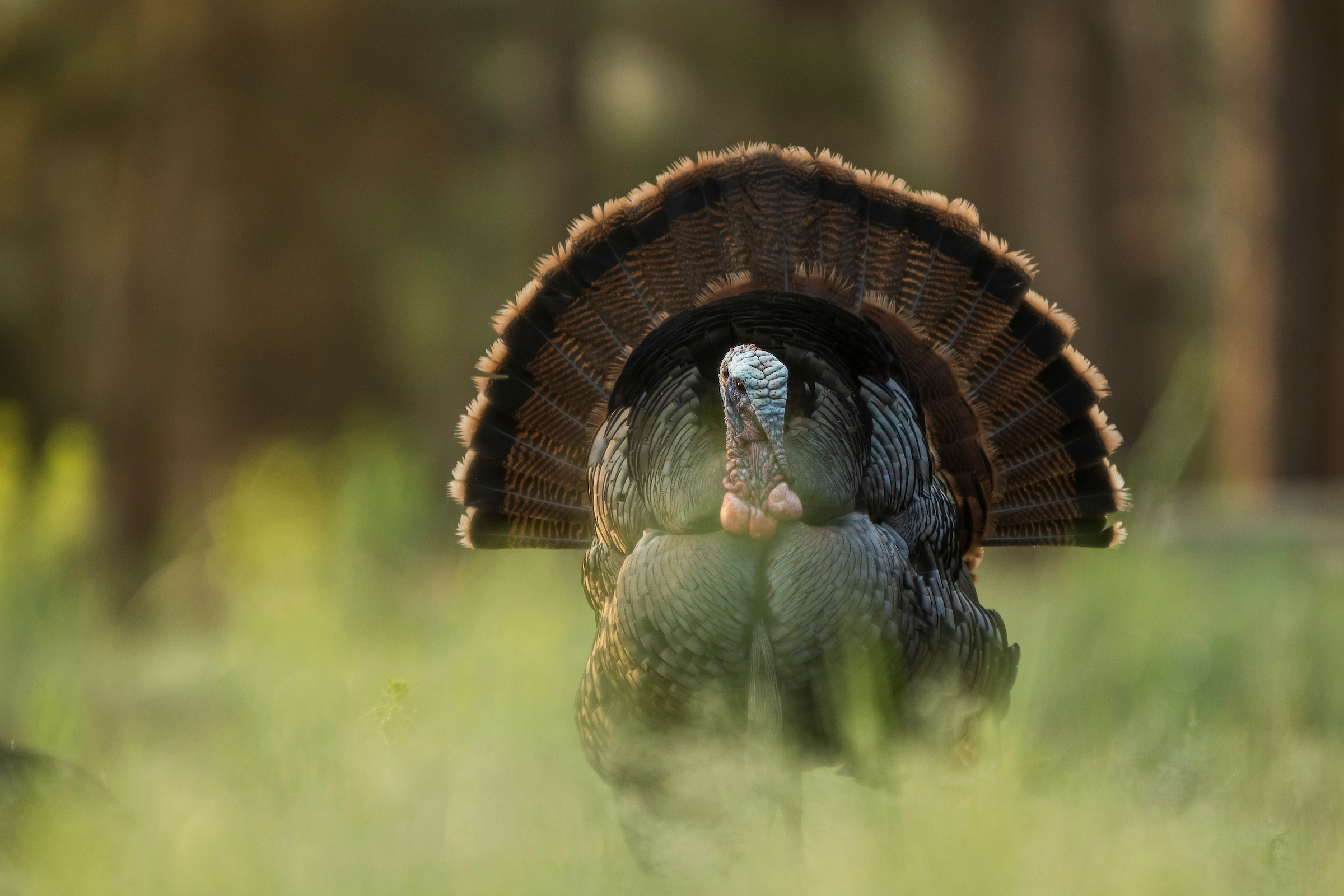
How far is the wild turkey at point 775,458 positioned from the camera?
276 centimetres

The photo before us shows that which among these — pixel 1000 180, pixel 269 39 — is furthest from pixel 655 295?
pixel 269 39

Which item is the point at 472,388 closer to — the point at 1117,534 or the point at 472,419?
the point at 472,419

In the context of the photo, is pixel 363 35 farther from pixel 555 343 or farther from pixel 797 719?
pixel 797 719

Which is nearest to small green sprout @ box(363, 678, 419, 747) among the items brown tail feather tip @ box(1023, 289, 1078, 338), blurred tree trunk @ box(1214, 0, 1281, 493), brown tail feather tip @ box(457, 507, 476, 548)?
brown tail feather tip @ box(457, 507, 476, 548)

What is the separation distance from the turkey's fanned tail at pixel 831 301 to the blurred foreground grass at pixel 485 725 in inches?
26.9

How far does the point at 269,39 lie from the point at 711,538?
968cm

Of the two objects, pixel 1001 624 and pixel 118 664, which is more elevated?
pixel 1001 624

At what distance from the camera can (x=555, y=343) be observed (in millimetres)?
3627

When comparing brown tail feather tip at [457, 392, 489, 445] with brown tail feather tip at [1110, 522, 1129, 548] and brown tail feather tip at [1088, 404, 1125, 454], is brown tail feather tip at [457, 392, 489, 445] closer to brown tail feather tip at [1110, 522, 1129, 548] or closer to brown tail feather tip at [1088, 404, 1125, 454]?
brown tail feather tip at [1088, 404, 1125, 454]

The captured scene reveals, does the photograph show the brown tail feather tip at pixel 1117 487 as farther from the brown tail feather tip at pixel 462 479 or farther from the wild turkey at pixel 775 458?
the brown tail feather tip at pixel 462 479

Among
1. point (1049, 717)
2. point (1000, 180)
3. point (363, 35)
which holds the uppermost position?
point (363, 35)

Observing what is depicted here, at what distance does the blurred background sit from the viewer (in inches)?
114

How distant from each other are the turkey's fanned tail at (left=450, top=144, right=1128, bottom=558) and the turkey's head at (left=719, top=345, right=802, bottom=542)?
76 centimetres

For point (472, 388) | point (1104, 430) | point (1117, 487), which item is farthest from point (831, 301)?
point (472, 388)
